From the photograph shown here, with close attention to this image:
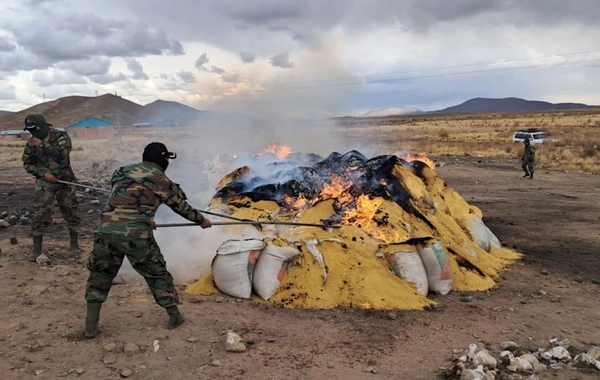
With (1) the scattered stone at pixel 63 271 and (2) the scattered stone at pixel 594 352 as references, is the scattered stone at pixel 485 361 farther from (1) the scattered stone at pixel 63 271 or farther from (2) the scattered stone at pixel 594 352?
(1) the scattered stone at pixel 63 271

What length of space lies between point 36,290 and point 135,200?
6.75 ft

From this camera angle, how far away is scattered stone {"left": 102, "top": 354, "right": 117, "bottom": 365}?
3.73 m

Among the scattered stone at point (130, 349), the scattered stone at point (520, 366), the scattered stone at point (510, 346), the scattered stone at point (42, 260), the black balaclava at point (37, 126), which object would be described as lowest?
the scattered stone at point (510, 346)

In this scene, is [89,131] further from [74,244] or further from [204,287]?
[204,287]

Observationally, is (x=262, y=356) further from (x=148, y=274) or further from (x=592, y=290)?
(x=592, y=290)

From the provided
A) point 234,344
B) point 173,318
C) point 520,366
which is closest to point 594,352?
point 520,366

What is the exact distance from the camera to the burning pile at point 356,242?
17.5ft

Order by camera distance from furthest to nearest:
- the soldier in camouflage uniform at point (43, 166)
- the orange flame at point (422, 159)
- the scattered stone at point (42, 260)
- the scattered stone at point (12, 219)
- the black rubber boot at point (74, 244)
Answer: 1. the orange flame at point (422, 159)
2. the scattered stone at point (12, 219)
3. the black rubber boot at point (74, 244)
4. the soldier in camouflage uniform at point (43, 166)
5. the scattered stone at point (42, 260)

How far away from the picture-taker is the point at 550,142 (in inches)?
1144

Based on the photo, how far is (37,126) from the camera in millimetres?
6039

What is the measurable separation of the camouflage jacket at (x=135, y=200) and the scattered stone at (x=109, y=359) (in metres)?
0.97

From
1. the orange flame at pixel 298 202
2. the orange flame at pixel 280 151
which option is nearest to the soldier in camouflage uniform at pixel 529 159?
the orange flame at pixel 280 151

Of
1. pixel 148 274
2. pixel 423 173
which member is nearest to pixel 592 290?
pixel 423 173

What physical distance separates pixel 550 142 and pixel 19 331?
102 ft
